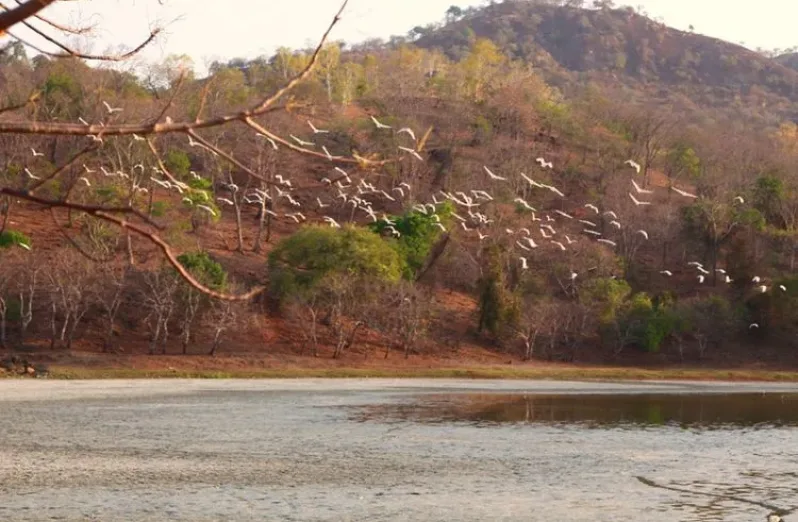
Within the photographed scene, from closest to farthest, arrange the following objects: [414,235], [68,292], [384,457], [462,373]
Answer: [384,457] → [68,292] → [462,373] → [414,235]

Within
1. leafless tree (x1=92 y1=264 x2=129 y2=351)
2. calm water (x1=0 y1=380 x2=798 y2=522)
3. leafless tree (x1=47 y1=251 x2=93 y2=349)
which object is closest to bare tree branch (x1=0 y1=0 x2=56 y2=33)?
calm water (x1=0 y1=380 x2=798 y2=522)

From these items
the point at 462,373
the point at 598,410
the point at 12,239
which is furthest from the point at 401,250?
the point at 598,410

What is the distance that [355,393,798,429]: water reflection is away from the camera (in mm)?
35781

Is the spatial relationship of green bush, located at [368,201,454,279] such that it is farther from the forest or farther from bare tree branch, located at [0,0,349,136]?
bare tree branch, located at [0,0,349,136]

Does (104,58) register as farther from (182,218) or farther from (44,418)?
(182,218)

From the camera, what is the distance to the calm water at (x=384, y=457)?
19219 mm

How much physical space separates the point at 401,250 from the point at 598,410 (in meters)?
34.3

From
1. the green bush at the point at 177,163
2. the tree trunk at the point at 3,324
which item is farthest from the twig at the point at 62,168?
the green bush at the point at 177,163

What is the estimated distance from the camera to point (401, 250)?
73062mm

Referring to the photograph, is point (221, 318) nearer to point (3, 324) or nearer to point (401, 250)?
point (3, 324)

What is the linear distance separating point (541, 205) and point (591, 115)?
31598 mm

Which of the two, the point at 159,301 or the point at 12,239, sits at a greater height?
the point at 12,239

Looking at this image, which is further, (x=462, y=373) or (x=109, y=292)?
(x=109, y=292)

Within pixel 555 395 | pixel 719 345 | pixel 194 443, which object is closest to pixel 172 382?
pixel 555 395
